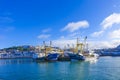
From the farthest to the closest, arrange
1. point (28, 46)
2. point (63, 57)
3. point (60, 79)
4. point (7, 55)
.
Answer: point (28, 46)
point (7, 55)
point (63, 57)
point (60, 79)

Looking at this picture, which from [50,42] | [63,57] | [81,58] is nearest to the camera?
[81,58]

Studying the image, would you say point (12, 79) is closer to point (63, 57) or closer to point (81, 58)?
point (81, 58)

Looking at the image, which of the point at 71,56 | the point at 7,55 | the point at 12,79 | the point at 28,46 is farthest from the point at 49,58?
the point at 28,46

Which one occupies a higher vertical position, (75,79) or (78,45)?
(78,45)

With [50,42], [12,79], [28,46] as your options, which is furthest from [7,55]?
[12,79]

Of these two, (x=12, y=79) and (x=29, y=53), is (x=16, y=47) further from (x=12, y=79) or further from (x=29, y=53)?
(x=12, y=79)

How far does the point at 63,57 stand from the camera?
91875 millimetres

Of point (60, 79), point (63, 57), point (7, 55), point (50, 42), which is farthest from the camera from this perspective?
point (7, 55)

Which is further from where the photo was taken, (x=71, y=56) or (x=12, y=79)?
(x=71, y=56)

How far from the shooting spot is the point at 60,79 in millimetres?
31469

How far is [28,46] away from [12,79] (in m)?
156

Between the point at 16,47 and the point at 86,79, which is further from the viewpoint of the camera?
the point at 16,47

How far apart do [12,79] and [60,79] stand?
6855 mm

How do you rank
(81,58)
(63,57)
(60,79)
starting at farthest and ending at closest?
(63,57) → (81,58) → (60,79)
